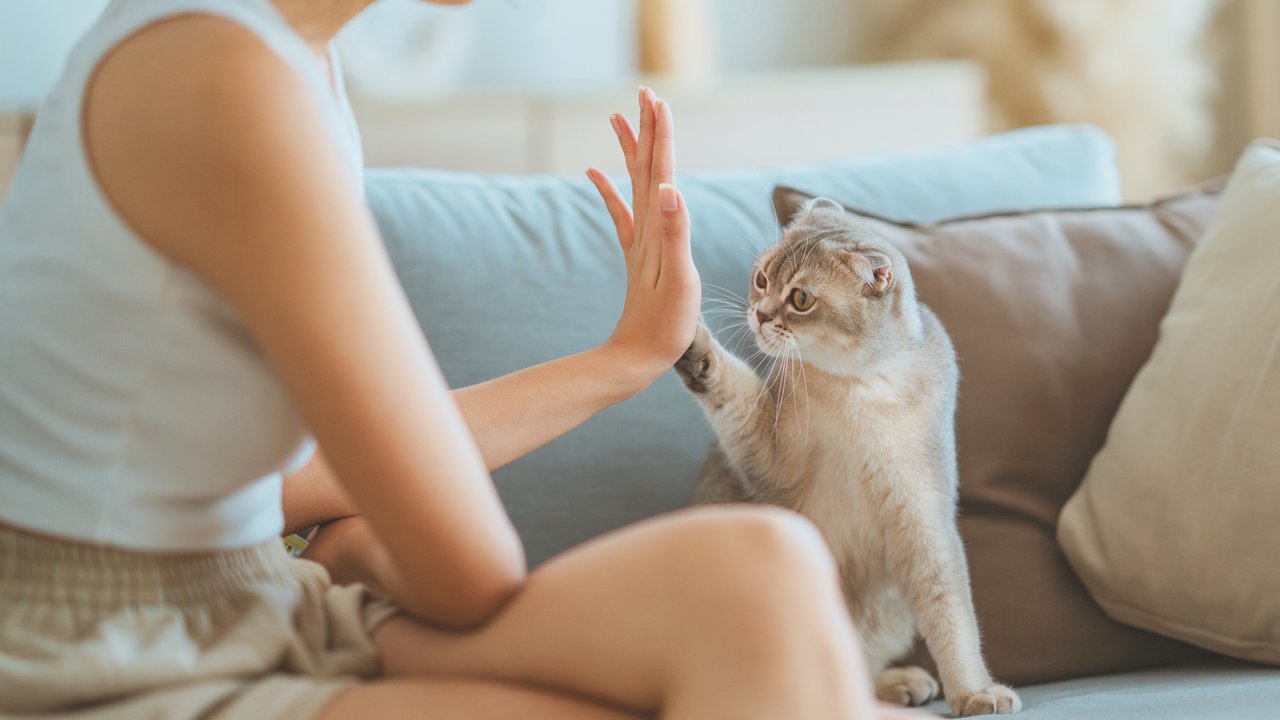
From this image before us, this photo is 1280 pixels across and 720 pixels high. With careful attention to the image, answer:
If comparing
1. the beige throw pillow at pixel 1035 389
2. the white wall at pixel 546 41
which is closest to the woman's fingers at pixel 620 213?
the beige throw pillow at pixel 1035 389

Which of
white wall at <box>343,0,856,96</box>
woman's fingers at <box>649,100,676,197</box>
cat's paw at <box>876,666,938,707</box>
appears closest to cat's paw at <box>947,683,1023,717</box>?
cat's paw at <box>876,666,938,707</box>

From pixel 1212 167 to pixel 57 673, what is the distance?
3297 millimetres

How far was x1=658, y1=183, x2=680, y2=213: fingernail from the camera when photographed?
100cm

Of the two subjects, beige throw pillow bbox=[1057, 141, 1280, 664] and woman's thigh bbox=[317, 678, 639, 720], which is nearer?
woman's thigh bbox=[317, 678, 639, 720]

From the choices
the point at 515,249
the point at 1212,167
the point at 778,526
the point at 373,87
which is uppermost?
the point at 778,526

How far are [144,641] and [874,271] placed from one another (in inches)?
29.8

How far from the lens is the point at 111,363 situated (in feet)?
2.46

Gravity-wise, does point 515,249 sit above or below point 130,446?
below

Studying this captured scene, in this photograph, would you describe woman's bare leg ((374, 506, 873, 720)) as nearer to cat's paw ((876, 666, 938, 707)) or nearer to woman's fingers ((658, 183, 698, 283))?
woman's fingers ((658, 183, 698, 283))

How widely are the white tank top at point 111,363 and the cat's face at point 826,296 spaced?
58cm

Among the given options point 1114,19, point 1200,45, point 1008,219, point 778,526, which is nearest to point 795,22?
point 1114,19

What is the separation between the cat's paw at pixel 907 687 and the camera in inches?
46.8

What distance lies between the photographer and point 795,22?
3395mm

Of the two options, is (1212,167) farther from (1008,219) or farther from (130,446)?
(130,446)
